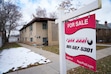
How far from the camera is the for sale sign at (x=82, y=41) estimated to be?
7.98 ft

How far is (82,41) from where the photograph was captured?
277cm

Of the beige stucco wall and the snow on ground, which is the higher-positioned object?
the beige stucco wall

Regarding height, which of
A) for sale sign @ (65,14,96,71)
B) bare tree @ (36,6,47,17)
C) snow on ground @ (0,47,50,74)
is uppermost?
bare tree @ (36,6,47,17)

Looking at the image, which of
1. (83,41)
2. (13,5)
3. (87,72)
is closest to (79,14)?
(83,41)

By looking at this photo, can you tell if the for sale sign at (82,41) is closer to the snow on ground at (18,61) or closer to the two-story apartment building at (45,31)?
the snow on ground at (18,61)

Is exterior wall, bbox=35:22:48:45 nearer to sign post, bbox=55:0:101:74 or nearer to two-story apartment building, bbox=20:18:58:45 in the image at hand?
two-story apartment building, bbox=20:18:58:45

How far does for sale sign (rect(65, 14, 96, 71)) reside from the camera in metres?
2.43

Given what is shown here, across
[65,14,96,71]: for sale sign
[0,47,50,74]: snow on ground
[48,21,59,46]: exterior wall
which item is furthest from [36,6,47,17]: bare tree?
[65,14,96,71]: for sale sign

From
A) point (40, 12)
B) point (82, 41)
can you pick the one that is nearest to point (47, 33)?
point (82, 41)

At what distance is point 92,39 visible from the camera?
7.96ft

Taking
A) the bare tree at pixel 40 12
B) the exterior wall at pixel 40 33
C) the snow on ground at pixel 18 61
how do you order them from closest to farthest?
1. the snow on ground at pixel 18 61
2. the exterior wall at pixel 40 33
3. the bare tree at pixel 40 12

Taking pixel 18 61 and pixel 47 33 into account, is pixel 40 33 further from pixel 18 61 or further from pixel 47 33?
pixel 18 61

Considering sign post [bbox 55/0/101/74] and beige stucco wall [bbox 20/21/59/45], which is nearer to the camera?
sign post [bbox 55/0/101/74]

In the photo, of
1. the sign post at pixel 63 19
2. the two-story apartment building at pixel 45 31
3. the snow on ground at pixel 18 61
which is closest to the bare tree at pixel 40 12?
the two-story apartment building at pixel 45 31
